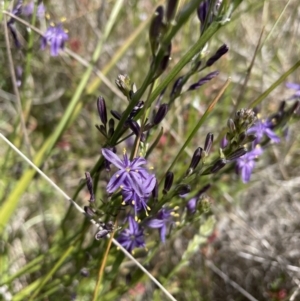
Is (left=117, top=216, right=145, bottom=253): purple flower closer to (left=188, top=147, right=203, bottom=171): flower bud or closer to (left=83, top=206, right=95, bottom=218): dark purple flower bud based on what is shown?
(left=83, top=206, right=95, bottom=218): dark purple flower bud

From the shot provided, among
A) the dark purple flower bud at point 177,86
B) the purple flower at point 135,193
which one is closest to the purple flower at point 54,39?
the dark purple flower bud at point 177,86

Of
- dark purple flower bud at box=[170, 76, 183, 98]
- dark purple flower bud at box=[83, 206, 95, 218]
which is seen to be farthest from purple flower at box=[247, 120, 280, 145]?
dark purple flower bud at box=[83, 206, 95, 218]

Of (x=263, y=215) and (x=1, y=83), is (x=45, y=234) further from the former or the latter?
(x=263, y=215)

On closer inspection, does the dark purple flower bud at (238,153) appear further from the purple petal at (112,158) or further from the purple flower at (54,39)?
the purple flower at (54,39)

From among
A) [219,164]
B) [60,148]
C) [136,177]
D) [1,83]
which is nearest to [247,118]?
[219,164]

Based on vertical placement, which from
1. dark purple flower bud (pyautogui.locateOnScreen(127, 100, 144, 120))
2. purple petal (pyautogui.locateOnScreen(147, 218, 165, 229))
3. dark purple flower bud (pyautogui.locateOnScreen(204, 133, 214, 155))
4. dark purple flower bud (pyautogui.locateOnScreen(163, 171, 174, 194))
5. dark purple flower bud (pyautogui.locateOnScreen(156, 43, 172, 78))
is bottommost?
purple petal (pyautogui.locateOnScreen(147, 218, 165, 229))

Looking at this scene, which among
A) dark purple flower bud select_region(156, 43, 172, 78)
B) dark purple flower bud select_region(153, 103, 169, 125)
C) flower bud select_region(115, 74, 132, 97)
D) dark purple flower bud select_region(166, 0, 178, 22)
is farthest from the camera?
dark purple flower bud select_region(153, 103, 169, 125)
